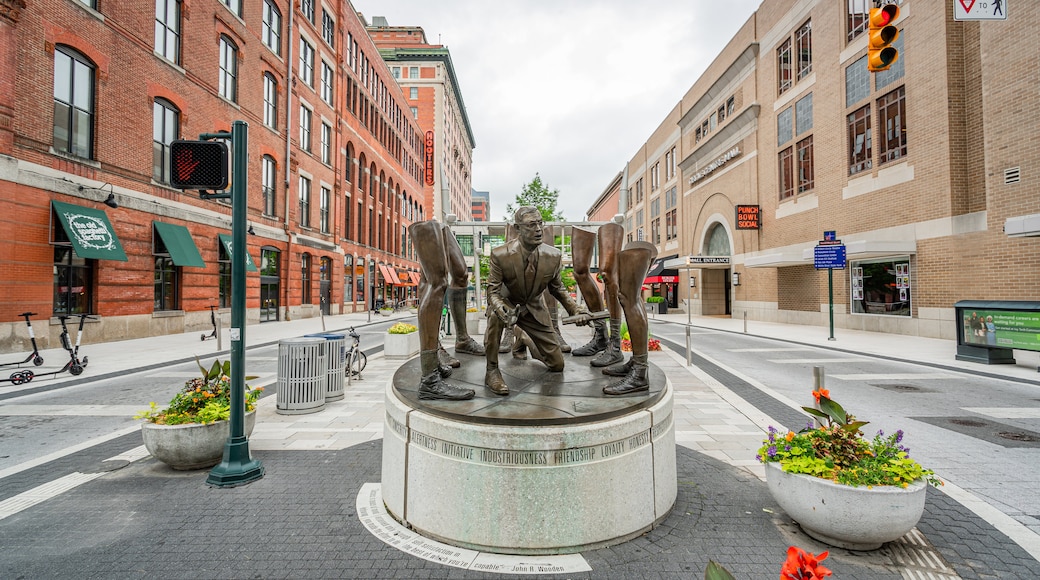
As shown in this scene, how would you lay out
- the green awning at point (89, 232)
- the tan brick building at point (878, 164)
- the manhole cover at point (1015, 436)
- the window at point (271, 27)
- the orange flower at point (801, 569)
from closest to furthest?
the orange flower at point (801, 569), the manhole cover at point (1015, 436), the green awning at point (89, 232), the tan brick building at point (878, 164), the window at point (271, 27)

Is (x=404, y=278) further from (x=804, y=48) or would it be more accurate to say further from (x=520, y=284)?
(x=520, y=284)

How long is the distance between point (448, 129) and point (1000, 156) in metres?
78.3

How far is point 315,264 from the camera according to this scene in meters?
31.2

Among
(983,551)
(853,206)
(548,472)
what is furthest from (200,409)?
(853,206)

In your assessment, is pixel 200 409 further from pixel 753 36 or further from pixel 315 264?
pixel 753 36

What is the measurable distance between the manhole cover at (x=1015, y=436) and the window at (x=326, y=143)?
119ft

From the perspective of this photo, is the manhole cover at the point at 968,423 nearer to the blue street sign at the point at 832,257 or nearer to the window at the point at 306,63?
the blue street sign at the point at 832,257

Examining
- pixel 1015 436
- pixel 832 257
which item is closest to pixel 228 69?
pixel 832 257

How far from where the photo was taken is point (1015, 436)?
5812 millimetres

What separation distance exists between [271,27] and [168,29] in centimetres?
920

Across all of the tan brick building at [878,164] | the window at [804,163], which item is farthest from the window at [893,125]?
the window at [804,163]

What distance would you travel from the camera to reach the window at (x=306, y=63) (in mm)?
29969

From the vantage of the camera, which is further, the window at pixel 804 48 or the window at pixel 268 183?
the window at pixel 268 183

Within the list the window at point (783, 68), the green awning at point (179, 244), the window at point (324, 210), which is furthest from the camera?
the window at point (324, 210)
